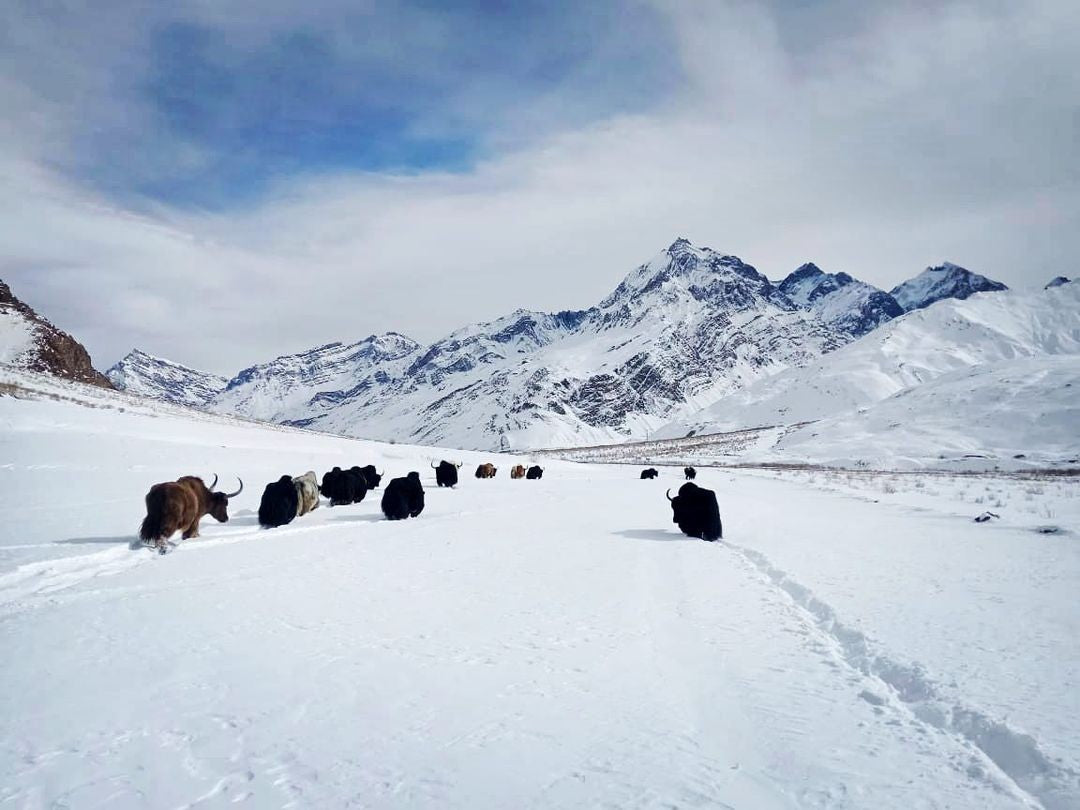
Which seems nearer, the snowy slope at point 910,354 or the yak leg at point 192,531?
the yak leg at point 192,531

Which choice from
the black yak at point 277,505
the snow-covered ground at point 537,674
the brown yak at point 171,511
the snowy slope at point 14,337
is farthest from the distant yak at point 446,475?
the snowy slope at point 14,337

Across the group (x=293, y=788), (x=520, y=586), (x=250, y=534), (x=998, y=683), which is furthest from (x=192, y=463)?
(x=998, y=683)

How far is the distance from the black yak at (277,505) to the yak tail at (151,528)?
2711mm

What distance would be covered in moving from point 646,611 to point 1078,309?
24928cm

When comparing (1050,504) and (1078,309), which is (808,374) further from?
(1050,504)

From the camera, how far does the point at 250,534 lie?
11297 mm

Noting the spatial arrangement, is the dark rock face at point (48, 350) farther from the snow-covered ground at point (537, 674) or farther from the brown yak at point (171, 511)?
the snow-covered ground at point (537, 674)

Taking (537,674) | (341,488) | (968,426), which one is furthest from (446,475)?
(968,426)

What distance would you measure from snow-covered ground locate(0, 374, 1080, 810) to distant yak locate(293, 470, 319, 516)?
11.4 ft

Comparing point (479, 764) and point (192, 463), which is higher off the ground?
point (192, 463)

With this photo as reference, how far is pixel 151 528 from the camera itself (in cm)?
955

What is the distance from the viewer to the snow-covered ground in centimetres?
300

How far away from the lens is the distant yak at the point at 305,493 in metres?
13.7

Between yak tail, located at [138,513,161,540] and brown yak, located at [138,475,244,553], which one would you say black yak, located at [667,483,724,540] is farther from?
yak tail, located at [138,513,161,540]
